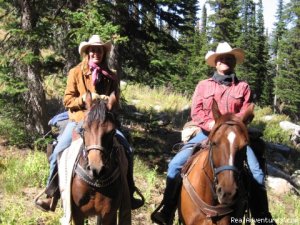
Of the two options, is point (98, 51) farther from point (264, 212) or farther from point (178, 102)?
point (178, 102)

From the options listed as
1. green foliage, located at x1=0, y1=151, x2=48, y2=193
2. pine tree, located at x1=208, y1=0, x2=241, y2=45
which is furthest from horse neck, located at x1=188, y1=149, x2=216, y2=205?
pine tree, located at x1=208, y1=0, x2=241, y2=45

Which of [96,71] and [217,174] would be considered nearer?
[217,174]

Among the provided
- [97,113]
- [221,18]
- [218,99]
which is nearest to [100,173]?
[97,113]

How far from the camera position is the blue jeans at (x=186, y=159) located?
17.1ft

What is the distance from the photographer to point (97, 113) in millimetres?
4930

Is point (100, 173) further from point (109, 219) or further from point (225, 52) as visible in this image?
point (225, 52)

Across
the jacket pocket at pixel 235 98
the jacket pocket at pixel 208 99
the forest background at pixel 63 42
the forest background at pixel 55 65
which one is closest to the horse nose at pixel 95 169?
the jacket pocket at pixel 208 99

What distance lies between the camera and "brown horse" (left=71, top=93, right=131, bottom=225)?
4793mm

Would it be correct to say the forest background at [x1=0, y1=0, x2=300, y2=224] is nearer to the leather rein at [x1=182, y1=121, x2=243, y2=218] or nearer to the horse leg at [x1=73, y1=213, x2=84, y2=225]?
the horse leg at [x1=73, y1=213, x2=84, y2=225]

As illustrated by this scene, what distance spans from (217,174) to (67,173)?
2.14 meters

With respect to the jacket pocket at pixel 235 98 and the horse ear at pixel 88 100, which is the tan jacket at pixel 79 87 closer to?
the horse ear at pixel 88 100

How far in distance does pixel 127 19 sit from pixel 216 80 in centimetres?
646

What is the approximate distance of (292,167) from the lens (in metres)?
16.5

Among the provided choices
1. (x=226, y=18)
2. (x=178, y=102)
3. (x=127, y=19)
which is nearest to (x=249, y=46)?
(x=226, y=18)
